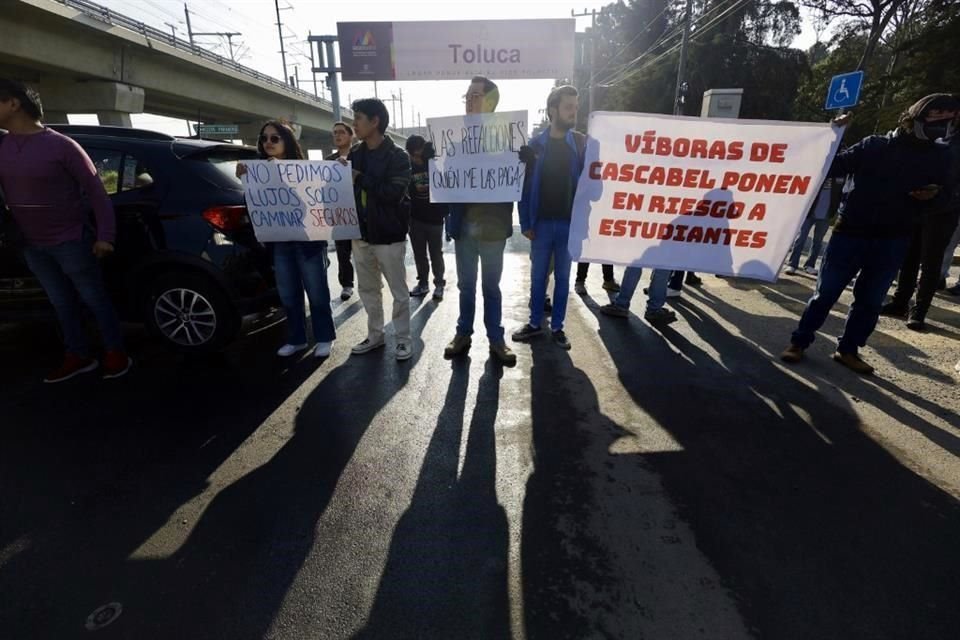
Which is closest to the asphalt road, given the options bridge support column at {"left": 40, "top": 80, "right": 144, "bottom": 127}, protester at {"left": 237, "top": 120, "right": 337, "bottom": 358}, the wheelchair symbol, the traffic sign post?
protester at {"left": 237, "top": 120, "right": 337, "bottom": 358}

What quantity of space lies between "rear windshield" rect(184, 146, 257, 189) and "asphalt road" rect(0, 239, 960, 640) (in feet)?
4.79

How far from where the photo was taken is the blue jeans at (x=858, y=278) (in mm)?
3283

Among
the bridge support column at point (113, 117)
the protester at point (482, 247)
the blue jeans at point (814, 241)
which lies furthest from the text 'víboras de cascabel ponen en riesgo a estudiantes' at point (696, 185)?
the bridge support column at point (113, 117)

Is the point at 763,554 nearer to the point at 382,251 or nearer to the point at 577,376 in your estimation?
the point at 577,376

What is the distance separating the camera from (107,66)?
17406 mm

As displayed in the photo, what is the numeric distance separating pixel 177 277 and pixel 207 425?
1.42 m

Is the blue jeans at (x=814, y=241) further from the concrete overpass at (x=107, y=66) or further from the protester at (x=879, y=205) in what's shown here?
the concrete overpass at (x=107, y=66)

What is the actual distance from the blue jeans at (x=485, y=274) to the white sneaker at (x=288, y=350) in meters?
1.49

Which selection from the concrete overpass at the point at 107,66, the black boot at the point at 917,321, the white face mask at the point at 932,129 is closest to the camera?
the white face mask at the point at 932,129

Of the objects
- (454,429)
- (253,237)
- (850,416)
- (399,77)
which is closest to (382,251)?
(253,237)

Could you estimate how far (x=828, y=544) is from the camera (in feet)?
6.35

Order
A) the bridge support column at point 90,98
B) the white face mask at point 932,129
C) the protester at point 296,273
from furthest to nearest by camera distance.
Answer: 1. the bridge support column at point 90,98
2. the protester at point 296,273
3. the white face mask at point 932,129

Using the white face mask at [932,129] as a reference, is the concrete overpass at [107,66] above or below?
above

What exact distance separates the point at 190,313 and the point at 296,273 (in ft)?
2.93
